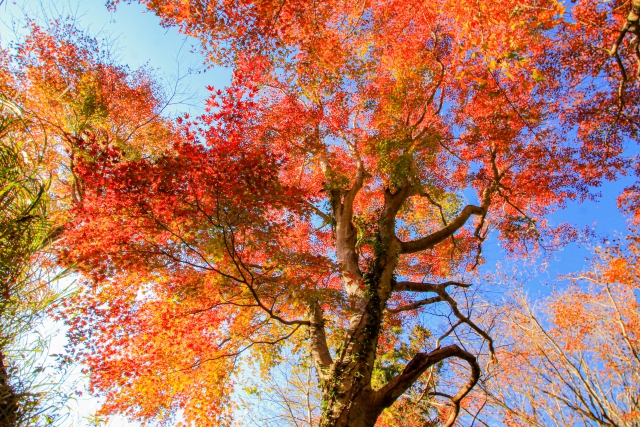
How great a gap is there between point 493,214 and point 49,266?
12.6 meters

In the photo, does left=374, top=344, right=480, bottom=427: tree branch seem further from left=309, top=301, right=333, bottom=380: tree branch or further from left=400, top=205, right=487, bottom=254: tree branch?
left=400, top=205, right=487, bottom=254: tree branch

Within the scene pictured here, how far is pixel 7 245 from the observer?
265 cm

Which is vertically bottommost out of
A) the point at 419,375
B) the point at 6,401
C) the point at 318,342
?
the point at 6,401

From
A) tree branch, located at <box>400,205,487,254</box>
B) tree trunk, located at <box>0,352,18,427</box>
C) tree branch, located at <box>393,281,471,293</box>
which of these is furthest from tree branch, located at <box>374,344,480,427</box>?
tree trunk, located at <box>0,352,18,427</box>

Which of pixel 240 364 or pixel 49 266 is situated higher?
pixel 240 364

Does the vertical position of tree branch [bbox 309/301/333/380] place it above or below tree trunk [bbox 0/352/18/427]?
above

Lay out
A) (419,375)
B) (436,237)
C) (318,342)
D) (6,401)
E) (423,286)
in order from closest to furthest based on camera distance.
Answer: (6,401), (419,375), (318,342), (423,286), (436,237)

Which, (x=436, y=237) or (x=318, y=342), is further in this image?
(x=436, y=237)

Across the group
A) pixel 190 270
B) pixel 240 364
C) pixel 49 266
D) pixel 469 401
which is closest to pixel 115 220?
pixel 190 270

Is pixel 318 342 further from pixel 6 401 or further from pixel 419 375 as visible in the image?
pixel 6 401

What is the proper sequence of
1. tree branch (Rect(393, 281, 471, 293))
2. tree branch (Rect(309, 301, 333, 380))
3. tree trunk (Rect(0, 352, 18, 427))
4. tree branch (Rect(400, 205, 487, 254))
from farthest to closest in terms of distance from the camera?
tree branch (Rect(400, 205, 487, 254)), tree branch (Rect(393, 281, 471, 293)), tree branch (Rect(309, 301, 333, 380)), tree trunk (Rect(0, 352, 18, 427))

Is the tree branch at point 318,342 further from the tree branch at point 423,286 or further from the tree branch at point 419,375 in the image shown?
the tree branch at point 423,286

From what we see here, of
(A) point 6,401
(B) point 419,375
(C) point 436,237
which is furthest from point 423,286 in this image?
(A) point 6,401

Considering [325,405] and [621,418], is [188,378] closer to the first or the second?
[325,405]
